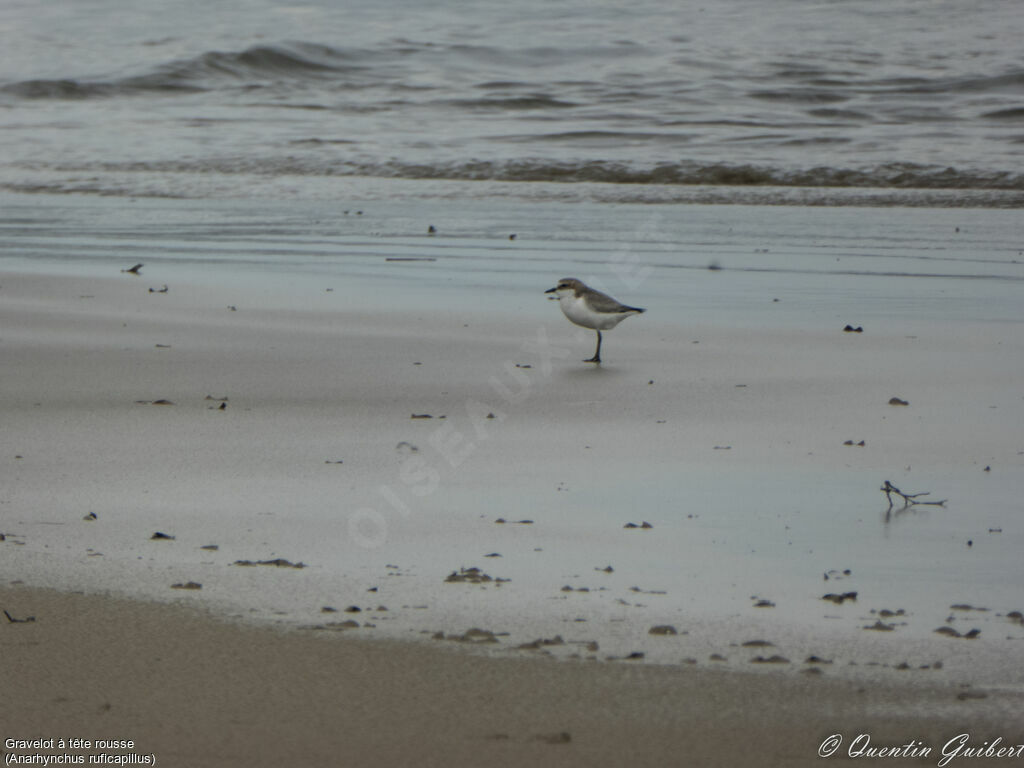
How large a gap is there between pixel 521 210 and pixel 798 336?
632 cm

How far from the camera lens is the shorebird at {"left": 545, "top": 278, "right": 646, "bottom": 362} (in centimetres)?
650

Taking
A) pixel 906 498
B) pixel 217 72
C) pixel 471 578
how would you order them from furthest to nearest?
pixel 217 72 < pixel 906 498 < pixel 471 578

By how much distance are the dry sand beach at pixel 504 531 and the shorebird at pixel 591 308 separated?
0.29m

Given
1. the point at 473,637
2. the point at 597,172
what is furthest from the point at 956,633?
the point at 597,172

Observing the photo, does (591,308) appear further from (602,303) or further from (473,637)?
(473,637)

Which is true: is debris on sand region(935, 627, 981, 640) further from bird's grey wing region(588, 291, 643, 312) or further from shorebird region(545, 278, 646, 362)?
bird's grey wing region(588, 291, 643, 312)

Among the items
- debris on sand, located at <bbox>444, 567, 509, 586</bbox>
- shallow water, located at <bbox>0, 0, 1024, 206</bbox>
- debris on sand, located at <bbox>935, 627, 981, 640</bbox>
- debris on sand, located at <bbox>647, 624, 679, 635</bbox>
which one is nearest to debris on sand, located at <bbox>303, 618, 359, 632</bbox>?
debris on sand, located at <bbox>444, 567, 509, 586</bbox>

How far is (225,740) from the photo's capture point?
2.30m

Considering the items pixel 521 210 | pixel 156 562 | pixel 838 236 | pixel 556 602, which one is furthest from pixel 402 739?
pixel 521 210

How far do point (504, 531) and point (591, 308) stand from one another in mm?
3046

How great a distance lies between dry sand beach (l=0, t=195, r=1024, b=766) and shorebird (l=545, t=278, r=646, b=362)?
289mm

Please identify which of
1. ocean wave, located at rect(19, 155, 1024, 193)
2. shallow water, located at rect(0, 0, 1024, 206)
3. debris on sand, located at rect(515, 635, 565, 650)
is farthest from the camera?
shallow water, located at rect(0, 0, 1024, 206)

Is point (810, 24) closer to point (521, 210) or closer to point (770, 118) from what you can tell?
point (770, 118)

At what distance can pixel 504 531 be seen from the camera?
358 centimetres
